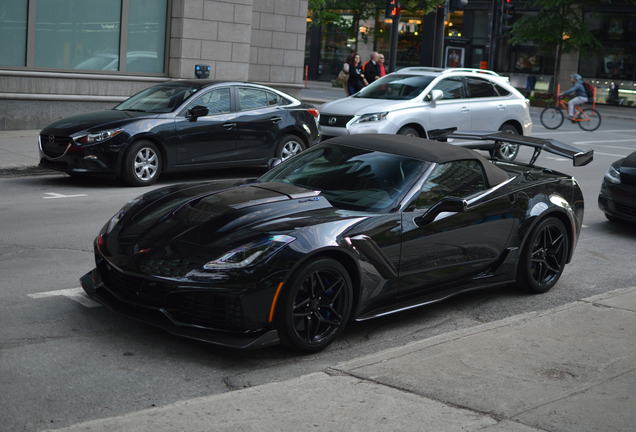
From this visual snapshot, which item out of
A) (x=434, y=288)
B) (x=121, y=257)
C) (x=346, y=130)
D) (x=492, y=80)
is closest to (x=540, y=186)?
(x=434, y=288)

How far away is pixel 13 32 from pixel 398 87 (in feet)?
26.2

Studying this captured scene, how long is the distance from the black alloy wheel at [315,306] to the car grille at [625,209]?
20.8ft

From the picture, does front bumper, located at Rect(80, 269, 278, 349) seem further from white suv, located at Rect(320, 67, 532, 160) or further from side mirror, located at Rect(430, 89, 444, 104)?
side mirror, located at Rect(430, 89, 444, 104)

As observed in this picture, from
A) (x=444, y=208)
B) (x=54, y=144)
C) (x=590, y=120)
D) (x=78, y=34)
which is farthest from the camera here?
(x=590, y=120)

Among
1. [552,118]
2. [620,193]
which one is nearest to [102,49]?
[620,193]

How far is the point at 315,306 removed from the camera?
19.3ft

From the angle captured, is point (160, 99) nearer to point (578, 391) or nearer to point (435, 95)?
point (435, 95)

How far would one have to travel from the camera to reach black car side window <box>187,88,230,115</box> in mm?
13555

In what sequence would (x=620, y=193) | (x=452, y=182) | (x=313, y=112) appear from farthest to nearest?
(x=313, y=112), (x=620, y=193), (x=452, y=182)

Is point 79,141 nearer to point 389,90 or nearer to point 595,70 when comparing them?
point 389,90

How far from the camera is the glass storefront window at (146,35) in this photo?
67.8 ft

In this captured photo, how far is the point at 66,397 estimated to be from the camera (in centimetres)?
498

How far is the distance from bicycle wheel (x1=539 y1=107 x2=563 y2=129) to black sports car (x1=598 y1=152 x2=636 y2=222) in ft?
54.7

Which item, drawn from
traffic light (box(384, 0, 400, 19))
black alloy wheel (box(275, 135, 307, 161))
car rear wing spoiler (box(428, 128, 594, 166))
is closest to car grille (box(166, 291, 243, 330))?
car rear wing spoiler (box(428, 128, 594, 166))
